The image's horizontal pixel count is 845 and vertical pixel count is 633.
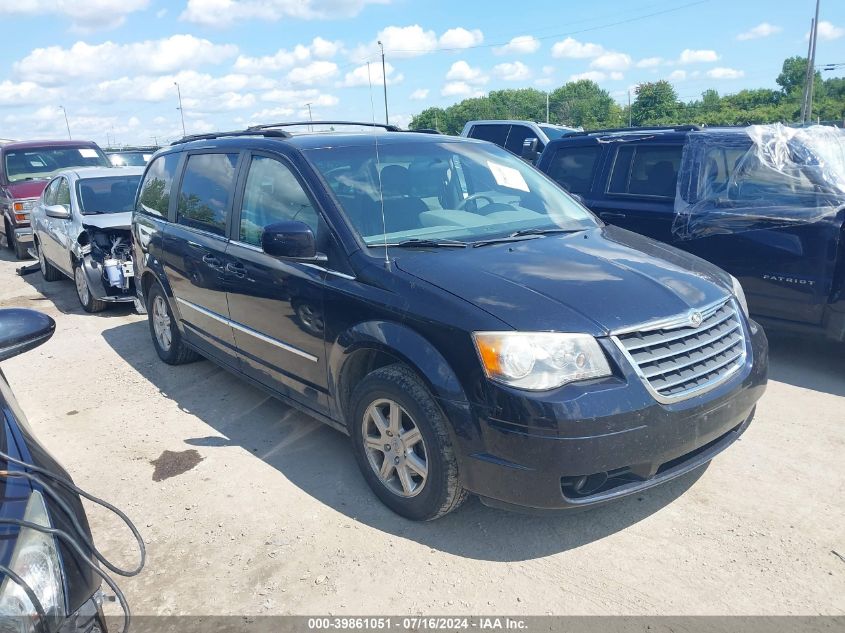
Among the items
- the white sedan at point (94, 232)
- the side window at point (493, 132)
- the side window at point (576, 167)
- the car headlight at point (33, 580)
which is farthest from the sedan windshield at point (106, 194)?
the car headlight at point (33, 580)

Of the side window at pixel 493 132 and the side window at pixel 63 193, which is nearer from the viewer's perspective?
the side window at pixel 63 193

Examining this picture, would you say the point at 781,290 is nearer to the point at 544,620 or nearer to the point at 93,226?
the point at 544,620

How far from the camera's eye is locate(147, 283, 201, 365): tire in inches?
223

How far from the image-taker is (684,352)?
2963 mm

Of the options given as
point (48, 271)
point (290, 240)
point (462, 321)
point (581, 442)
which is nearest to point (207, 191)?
point (290, 240)

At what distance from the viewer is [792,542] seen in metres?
3.06

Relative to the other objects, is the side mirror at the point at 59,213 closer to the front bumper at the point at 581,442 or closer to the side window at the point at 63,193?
the side window at the point at 63,193

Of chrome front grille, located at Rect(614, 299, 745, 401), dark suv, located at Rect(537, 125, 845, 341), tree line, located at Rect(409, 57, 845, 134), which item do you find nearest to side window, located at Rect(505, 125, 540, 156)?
dark suv, located at Rect(537, 125, 845, 341)

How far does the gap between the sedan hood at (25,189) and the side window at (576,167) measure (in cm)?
983

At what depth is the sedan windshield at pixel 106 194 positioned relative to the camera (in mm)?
8508

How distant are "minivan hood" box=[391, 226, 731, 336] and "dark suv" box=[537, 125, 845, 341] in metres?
1.69

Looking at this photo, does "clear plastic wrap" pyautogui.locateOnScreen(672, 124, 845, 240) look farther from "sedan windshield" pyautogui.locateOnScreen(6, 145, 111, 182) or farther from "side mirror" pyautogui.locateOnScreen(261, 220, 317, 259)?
"sedan windshield" pyautogui.locateOnScreen(6, 145, 111, 182)

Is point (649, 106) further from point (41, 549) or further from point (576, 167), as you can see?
point (41, 549)

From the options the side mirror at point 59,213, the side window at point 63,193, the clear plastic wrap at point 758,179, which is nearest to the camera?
the clear plastic wrap at point 758,179
